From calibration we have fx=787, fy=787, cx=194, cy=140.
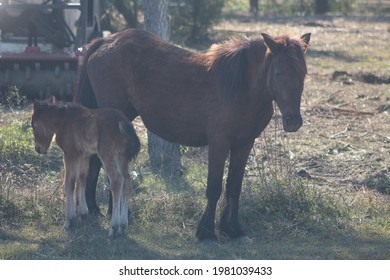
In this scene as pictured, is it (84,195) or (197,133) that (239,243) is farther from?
(84,195)

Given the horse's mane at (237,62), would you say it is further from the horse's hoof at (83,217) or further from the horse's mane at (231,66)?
the horse's hoof at (83,217)

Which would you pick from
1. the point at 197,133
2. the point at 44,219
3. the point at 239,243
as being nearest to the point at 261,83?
the point at 197,133

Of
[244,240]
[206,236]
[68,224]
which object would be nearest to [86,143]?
[68,224]

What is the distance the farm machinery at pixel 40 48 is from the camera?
12719 millimetres

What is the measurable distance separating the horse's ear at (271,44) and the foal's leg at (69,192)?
7.26 ft

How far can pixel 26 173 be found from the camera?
9.33 metres

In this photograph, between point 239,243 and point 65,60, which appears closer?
→ point 239,243

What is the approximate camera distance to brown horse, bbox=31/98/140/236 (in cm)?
733

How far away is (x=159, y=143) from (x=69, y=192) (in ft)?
8.65

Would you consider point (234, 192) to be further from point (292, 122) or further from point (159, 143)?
point (159, 143)

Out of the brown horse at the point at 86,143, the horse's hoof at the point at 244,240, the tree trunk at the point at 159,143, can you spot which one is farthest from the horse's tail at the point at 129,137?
the tree trunk at the point at 159,143

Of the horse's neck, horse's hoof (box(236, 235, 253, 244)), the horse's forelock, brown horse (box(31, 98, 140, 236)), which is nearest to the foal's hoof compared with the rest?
brown horse (box(31, 98, 140, 236))

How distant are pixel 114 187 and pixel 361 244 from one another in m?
2.41

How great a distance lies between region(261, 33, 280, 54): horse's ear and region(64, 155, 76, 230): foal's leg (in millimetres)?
2213
